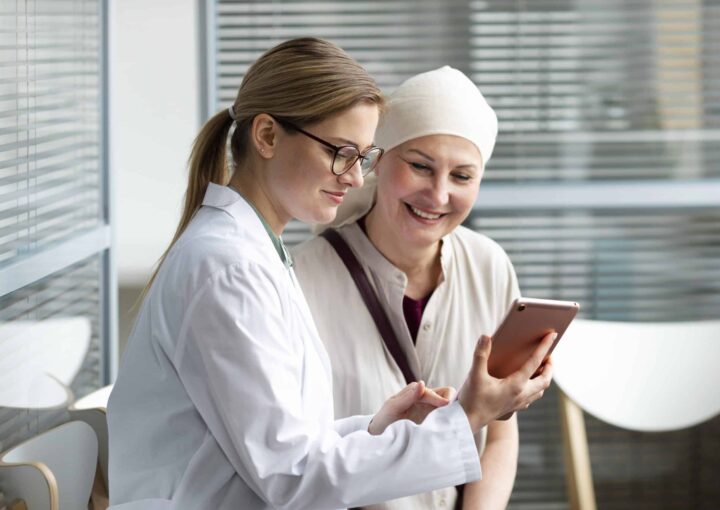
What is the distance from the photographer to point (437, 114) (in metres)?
2.21

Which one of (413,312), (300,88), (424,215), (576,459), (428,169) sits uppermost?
(300,88)

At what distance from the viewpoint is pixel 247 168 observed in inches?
65.6

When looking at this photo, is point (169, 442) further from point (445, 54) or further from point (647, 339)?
point (445, 54)

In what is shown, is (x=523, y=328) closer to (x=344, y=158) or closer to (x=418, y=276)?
(x=344, y=158)

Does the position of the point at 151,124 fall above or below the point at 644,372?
above

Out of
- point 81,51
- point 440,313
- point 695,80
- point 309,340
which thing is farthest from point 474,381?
point 695,80

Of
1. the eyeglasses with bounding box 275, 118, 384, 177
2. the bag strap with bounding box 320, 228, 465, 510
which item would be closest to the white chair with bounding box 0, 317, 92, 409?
the bag strap with bounding box 320, 228, 465, 510

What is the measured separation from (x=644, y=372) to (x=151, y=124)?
177cm

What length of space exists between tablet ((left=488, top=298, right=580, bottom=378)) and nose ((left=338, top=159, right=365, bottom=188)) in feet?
1.15

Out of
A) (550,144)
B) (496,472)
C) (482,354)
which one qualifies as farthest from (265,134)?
(550,144)

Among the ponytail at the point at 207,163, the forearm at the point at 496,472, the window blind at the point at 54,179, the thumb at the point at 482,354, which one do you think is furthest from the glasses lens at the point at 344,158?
the forearm at the point at 496,472

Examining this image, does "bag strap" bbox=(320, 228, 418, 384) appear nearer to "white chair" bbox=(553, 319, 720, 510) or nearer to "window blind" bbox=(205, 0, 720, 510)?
"white chair" bbox=(553, 319, 720, 510)

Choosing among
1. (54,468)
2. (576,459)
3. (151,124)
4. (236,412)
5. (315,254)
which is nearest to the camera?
(236,412)

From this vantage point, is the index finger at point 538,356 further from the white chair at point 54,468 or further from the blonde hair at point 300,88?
the white chair at point 54,468
